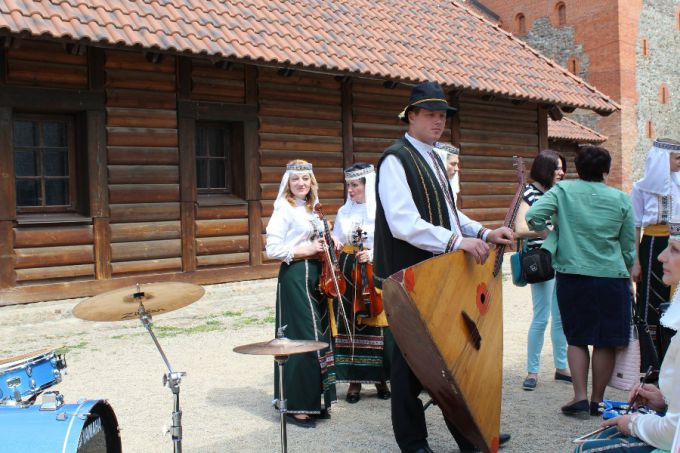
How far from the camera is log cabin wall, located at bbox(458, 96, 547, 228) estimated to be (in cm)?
1434

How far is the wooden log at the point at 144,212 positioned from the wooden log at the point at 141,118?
3.30 feet

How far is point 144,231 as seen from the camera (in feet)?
31.8

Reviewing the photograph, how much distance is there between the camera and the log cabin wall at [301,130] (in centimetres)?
1099

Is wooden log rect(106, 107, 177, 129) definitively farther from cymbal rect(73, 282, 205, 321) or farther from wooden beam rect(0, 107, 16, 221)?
cymbal rect(73, 282, 205, 321)

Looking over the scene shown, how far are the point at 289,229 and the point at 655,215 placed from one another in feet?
9.28

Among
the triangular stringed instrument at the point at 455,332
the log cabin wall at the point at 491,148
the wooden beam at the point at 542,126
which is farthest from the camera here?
the wooden beam at the point at 542,126

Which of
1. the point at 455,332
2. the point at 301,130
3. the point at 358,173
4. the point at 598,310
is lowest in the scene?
the point at 598,310

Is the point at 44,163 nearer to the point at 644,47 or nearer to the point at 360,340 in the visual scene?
the point at 360,340

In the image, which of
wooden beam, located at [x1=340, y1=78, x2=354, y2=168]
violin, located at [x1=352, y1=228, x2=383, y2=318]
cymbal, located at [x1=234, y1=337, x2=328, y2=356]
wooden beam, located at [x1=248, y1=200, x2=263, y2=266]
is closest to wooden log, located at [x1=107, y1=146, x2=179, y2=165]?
wooden beam, located at [x1=248, y1=200, x2=263, y2=266]

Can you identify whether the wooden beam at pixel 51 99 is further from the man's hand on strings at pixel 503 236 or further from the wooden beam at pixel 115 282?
the man's hand on strings at pixel 503 236

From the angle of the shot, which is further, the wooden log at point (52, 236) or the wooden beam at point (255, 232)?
the wooden beam at point (255, 232)

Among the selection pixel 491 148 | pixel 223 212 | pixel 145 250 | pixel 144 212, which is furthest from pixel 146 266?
pixel 491 148

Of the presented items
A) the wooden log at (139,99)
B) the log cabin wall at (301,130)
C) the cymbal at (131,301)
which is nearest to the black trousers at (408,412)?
the cymbal at (131,301)

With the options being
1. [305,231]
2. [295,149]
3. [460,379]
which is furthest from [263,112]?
[460,379]
